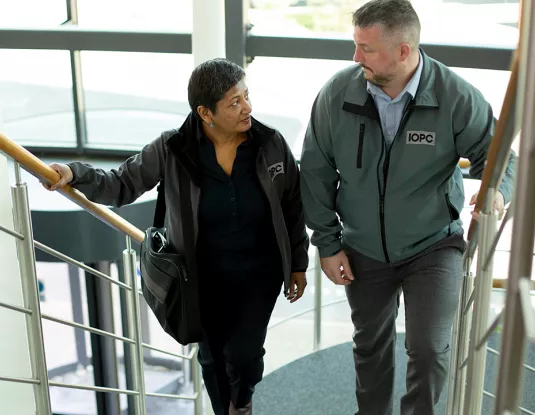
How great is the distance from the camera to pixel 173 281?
2.64 m

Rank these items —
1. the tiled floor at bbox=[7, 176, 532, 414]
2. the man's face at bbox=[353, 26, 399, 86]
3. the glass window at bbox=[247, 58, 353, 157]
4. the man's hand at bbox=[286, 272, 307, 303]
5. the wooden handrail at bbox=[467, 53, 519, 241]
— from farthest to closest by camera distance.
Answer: the tiled floor at bbox=[7, 176, 532, 414]
the glass window at bbox=[247, 58, 353, 157]
the man's hand at bbox=[286, 272, 307, 303]
the man's face at bbox=[353, 26, 399, 86]
the wooden handrail at bbox=[467, 53, 519, 241]

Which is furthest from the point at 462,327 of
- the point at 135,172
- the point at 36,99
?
the point at 36,99

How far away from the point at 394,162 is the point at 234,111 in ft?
1.81

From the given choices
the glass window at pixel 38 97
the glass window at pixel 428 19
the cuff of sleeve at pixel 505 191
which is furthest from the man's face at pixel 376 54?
the glass window at pixel 38 97

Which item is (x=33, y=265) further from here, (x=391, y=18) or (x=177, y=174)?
(x=391, y=18)

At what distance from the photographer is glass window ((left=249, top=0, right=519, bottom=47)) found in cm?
565

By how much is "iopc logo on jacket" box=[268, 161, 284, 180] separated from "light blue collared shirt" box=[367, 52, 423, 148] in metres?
0.36

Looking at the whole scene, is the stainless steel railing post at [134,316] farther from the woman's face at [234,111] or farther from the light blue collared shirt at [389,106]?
the light blue collared shirt at [389,106]

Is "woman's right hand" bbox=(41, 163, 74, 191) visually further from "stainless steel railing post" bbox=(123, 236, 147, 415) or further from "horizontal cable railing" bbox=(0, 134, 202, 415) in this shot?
"stainless steel railing post" bbox=(123, 236, 147, 415)

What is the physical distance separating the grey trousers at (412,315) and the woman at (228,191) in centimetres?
27

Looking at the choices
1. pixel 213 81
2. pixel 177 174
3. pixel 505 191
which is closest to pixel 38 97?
pixel 177 174

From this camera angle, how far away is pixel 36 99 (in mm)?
7480

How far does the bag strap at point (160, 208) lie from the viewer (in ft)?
8.95

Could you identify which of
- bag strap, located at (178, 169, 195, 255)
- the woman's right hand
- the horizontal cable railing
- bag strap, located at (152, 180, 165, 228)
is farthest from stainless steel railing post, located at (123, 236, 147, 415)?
the woman's right hand
